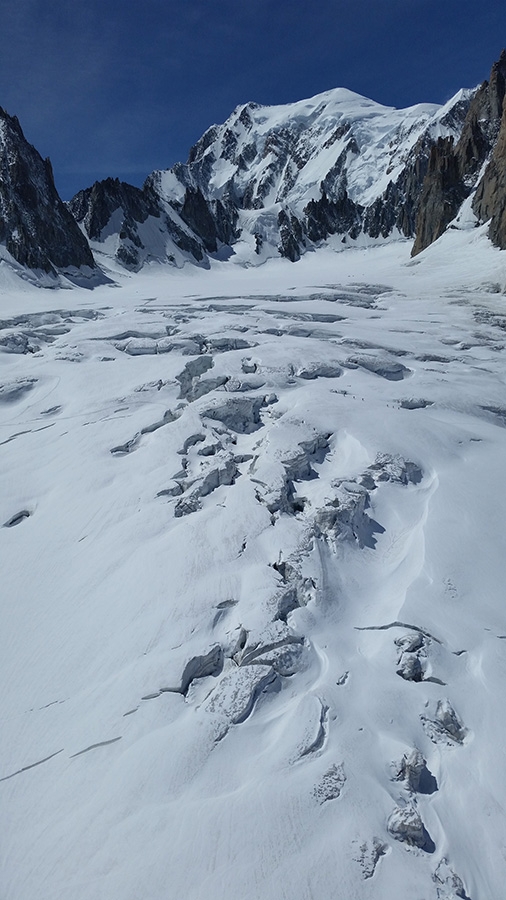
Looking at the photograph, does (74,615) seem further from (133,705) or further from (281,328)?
(281,328)

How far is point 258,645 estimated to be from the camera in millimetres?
6047

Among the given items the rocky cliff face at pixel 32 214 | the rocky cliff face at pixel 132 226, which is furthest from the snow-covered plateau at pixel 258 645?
the rocky cliff face at pixel 132 226

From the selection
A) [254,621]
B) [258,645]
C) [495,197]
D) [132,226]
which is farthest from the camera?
[132,226]

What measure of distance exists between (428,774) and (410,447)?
6.32 m

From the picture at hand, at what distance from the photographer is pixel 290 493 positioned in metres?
9.05

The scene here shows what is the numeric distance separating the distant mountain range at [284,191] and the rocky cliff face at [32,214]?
6.3 inches

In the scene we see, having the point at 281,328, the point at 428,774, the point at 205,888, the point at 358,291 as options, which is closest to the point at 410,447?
the point at 428,774

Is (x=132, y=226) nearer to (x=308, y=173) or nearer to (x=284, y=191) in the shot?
(x=284, y=191)

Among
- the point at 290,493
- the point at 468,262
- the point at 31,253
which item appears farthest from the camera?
the point at 31,253

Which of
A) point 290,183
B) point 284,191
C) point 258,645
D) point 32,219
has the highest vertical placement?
point 290,183

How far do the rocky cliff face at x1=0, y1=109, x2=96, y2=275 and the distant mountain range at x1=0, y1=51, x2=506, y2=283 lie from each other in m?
0.16

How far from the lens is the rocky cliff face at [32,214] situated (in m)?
53.2

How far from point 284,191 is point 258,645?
5435 inches

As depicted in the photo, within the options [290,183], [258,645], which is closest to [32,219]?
[258,645]
